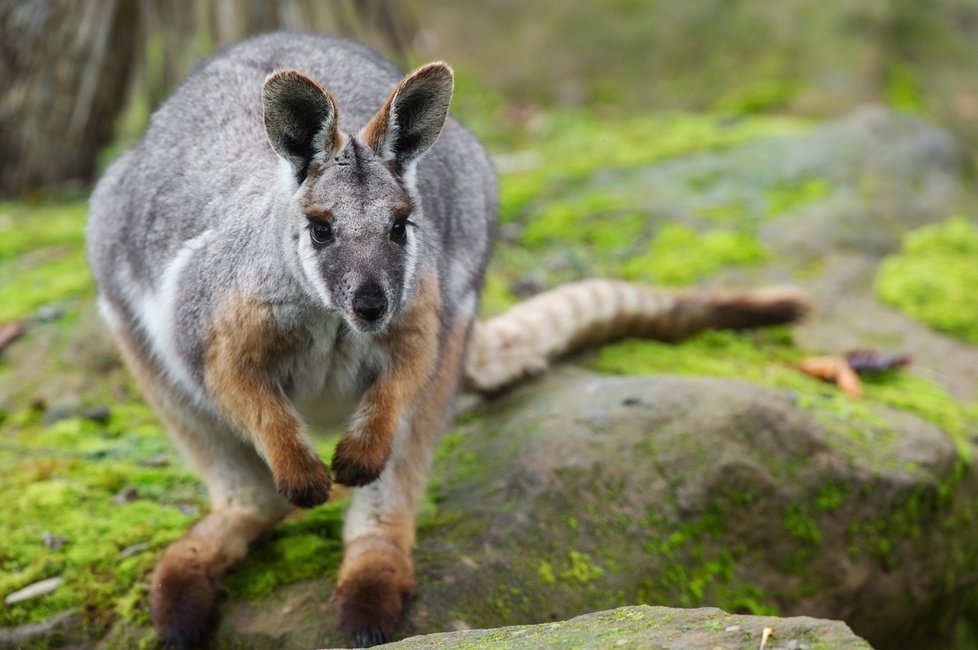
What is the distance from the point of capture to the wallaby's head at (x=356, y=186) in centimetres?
303

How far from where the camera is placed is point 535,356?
5055mm

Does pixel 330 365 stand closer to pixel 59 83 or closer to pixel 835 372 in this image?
pixel 835 372

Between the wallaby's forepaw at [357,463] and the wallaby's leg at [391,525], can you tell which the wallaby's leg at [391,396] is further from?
the wallaby's leg at [391,525]

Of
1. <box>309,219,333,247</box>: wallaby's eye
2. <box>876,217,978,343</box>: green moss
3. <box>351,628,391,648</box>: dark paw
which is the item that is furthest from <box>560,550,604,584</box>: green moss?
<box>876,217,978,343</box>: green moss

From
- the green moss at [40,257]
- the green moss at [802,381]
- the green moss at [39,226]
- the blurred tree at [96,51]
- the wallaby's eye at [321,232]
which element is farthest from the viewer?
the blurred tree at [96,51]

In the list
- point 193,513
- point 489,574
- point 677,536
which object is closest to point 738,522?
point 677,536

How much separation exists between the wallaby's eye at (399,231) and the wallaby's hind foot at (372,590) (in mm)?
1027

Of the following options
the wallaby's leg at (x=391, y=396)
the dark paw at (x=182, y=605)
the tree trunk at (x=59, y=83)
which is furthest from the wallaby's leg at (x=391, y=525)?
the tree trunk at (x=59, y=83)

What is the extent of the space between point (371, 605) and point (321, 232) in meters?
1.12

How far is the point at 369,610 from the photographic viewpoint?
3359 mm

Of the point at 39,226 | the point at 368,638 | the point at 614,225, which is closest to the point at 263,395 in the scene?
the point at 368,638

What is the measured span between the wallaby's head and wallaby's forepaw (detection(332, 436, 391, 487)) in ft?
1.40

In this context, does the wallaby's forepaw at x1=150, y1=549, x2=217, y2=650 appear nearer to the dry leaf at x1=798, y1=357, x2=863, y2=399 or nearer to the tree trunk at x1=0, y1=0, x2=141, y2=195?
the dry leaf at x1=798, y1=357, x2=863, y2=399

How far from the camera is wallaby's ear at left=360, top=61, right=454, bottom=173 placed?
3.16 metres
